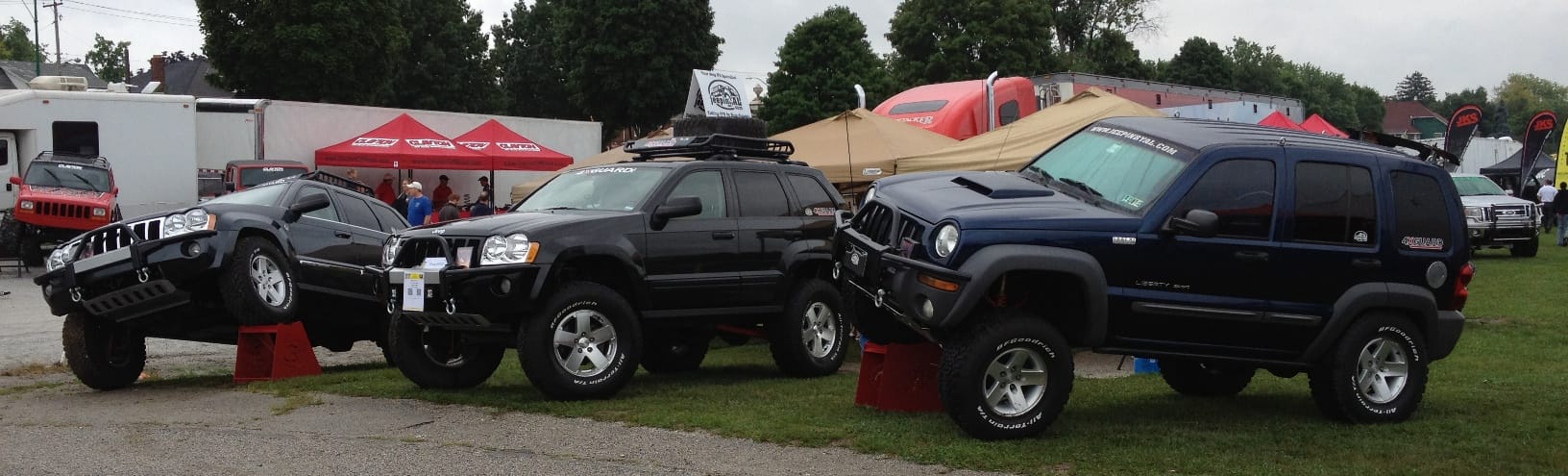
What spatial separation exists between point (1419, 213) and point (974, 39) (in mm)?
59332

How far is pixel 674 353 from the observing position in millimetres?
11703

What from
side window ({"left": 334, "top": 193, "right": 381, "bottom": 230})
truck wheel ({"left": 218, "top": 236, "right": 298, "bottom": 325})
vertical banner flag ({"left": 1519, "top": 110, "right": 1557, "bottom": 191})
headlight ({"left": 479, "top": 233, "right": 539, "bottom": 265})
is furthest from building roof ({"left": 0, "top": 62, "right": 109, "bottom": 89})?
headlight ({"left": 479, "top": 233, "right": 539, "bottom": 265})

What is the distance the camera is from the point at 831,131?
16281mm

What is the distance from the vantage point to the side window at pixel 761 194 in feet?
35.8

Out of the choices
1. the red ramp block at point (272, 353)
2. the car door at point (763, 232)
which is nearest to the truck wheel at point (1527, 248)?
the car door at point (763, 232)

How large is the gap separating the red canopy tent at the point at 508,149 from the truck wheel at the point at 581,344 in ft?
64.6

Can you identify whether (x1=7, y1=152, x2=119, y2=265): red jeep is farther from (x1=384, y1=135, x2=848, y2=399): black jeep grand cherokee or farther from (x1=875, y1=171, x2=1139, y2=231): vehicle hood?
(x1=875, y1=171, x2=1139, y2=231): vehicle hood

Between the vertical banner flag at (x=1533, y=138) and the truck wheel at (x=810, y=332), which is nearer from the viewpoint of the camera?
the truck wheel at (x=810, y=332)

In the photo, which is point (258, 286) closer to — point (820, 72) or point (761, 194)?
point (761, 194)

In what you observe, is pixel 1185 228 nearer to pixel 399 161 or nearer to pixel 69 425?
pixel 69 425

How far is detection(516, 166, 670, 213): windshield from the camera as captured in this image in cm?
1029

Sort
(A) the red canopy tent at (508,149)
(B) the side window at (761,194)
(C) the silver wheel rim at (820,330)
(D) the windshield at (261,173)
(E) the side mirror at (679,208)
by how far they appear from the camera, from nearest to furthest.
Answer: (E) the side mirror at (679,208) < (B) the side window at (761,194) < (C) the silver wheel rim at (820,330) < (D) the windshield at (261,173) < (A) the red canopy tent at (508,149)

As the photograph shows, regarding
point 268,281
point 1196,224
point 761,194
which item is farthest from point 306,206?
point 1196,224

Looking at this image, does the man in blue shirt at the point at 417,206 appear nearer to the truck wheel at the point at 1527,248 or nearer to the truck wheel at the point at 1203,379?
the truck wheel at the point at 1203,379
